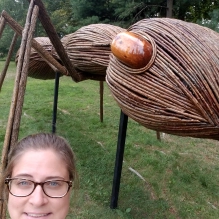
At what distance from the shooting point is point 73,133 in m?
4.32

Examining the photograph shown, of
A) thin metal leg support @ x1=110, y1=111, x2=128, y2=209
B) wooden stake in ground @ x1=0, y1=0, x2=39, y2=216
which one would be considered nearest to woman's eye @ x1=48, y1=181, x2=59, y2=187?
wooden stake in ground @ x1=0, y1=0, x2=39, y2=216

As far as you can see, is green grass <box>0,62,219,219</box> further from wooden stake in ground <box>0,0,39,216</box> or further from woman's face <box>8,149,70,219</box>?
woman's face <box>8,149,70,219</box>

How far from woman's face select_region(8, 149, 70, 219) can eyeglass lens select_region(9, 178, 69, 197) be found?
0.5 inches

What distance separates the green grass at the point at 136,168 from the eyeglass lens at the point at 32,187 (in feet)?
2.46

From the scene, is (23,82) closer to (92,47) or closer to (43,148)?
(43,148)

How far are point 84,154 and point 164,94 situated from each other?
2.41 metres

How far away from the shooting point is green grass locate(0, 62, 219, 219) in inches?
107

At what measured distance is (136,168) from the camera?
3.47 m

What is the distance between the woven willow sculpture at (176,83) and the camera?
4.11 feet

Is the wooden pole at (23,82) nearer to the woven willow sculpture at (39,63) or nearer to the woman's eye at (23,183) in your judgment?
the woman's eye at (23,183)

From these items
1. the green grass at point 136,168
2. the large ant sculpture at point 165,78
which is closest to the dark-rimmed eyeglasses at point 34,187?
the large ant sculpture at point 165,78

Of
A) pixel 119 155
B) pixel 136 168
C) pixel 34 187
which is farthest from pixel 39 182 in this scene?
pixel 136 168

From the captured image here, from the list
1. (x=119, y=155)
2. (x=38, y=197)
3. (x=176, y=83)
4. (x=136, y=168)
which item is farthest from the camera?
(x=136, y=168)

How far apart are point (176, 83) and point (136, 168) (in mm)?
2275
